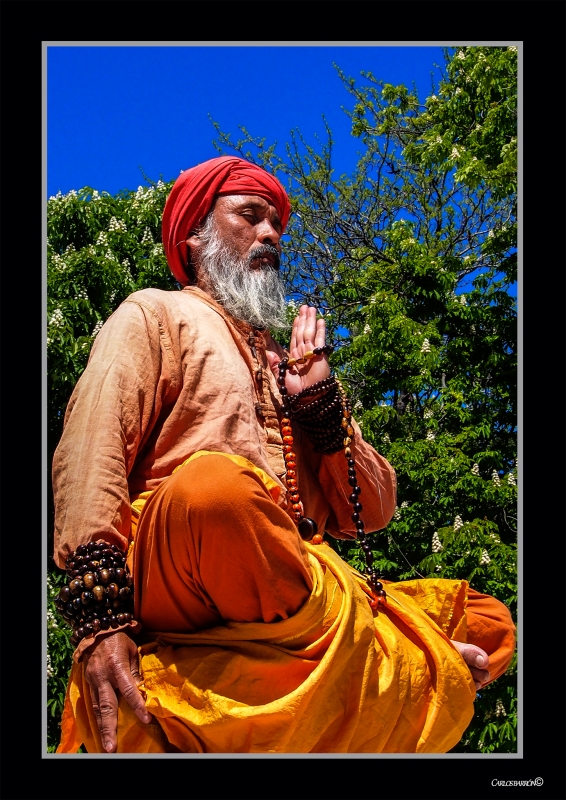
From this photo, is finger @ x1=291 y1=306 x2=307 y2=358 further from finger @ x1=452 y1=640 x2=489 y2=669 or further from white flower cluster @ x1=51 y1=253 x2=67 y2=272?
white flower cluster @ x1=51 y1=253 x2=67 y2=272

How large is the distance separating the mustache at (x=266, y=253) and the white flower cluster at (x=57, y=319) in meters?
3.33

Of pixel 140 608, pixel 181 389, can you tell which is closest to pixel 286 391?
pixel 181 389

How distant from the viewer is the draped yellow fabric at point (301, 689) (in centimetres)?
245

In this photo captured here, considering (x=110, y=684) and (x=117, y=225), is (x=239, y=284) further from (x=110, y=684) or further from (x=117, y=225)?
(x=117, y=225)

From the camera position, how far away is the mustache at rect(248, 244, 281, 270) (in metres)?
3.37

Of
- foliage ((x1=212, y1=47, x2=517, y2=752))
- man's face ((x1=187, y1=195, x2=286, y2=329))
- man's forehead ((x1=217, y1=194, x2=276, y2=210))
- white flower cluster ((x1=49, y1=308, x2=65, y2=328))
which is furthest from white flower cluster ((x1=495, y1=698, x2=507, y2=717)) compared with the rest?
man's forehead ((x1=217, y1=194, x2=276, y2=210))

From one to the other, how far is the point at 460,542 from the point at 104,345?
480cm

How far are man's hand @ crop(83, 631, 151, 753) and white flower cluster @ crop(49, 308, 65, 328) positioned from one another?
4.23 meters

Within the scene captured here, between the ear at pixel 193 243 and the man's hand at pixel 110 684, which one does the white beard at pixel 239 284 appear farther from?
the man's hand at pixel 110 684

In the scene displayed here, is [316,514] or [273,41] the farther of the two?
[316,514]

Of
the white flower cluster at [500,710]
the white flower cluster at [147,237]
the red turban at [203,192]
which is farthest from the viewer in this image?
the white flower cluster at [147,237]

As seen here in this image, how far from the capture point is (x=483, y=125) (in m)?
8.66

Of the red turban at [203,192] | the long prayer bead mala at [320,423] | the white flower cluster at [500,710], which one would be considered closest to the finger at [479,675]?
the long prayer bead mala at [320,423]

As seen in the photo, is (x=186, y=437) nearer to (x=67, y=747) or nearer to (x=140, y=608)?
(x=140, y=608)
